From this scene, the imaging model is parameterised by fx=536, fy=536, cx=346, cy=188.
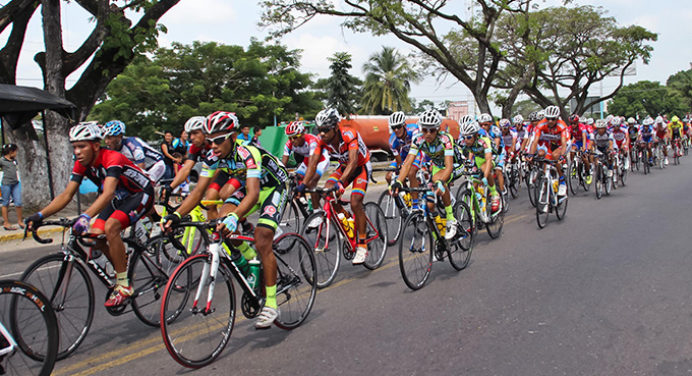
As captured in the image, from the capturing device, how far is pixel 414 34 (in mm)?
24922

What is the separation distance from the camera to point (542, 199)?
32.0 ft

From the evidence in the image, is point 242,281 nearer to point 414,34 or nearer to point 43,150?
point 43,150

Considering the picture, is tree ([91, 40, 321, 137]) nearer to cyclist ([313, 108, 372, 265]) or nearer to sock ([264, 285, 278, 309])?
cyclist ([313, 108, 372, 265])

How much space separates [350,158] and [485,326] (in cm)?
291

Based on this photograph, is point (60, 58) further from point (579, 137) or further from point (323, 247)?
point (579, 137)

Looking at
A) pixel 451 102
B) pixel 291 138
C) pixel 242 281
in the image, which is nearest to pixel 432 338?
pixel 242 281

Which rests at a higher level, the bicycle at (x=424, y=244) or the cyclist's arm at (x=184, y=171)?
the cyclist's arm at (x=184, y=171)

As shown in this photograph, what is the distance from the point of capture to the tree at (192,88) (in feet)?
120

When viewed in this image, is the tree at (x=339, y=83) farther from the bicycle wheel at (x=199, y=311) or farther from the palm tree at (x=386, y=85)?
the bicycle wheel at (x=199, y=311)

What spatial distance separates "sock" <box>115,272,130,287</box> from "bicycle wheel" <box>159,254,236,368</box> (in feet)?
1.80

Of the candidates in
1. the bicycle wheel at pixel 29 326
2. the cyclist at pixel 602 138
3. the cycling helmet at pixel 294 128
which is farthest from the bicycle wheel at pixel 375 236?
the cyclist at pixel 602 138

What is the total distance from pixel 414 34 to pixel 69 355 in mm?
22854

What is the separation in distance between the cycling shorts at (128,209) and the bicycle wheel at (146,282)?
33 centimetres

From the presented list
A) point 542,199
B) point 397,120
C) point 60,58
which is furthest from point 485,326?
point 60,58
